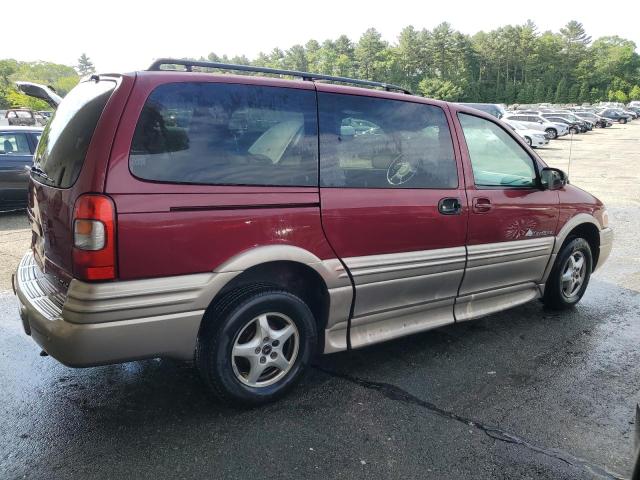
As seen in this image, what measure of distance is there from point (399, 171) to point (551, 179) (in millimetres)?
1581

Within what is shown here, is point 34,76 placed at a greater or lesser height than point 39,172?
greater

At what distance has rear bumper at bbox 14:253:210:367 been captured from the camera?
2.46 metres

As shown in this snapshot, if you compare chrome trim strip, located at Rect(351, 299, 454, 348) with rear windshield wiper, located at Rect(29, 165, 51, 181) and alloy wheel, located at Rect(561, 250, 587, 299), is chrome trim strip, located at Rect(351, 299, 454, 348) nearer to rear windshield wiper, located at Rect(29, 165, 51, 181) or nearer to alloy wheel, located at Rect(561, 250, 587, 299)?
alloy wheel, located at Rect(561, 250, 587, 299)

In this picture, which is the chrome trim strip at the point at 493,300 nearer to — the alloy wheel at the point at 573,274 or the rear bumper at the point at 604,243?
the alloy wheel at the point at 573,274

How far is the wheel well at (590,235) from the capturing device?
4.78 m

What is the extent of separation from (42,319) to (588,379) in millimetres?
3369

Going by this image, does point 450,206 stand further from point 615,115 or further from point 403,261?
point 615,115

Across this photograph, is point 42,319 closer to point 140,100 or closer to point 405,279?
point 140,100

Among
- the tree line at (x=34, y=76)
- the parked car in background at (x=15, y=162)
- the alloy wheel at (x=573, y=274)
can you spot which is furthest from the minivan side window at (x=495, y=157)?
the tree line at (x=34, y=76)

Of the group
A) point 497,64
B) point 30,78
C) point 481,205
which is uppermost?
point 497,64

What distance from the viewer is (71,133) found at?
2.84m

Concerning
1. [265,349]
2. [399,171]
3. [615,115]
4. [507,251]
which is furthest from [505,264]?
[615,115]

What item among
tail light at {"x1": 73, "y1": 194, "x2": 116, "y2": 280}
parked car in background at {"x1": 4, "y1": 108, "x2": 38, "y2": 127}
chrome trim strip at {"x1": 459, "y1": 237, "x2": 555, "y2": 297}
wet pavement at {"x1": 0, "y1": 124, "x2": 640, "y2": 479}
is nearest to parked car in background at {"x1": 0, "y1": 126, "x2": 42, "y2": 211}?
wet pavement at {"x1": 0, "y1": 124, "x2": 640, "y2": 479}

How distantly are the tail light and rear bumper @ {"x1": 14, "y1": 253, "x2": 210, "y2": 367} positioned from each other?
0.23ft
